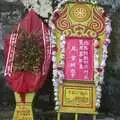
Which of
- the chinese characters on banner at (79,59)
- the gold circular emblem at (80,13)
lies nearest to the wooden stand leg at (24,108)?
the chinese characters on banner at (79,59)

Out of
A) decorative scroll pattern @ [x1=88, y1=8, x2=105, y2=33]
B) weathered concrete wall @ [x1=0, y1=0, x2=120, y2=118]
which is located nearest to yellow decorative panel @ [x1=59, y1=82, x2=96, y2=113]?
weathered concrete wall @ [x1=0, y1=0, x2=120, y2=118]

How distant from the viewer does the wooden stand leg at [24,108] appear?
5414 millimetres

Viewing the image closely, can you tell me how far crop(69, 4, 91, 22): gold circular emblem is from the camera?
18.7 ft

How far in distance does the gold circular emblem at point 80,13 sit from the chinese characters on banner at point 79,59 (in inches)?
10.2

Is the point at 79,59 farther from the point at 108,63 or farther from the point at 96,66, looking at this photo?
the point at 108,63

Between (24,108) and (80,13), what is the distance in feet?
4.54

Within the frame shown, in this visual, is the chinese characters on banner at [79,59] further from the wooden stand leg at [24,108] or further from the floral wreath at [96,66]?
the wooden stand leg at [24,108]

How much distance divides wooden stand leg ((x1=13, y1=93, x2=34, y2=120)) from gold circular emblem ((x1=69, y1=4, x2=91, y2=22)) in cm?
111

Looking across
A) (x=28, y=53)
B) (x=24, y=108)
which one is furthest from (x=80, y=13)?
(x=24, y=108)

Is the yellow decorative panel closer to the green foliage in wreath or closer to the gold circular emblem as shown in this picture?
the green foliage in wreath

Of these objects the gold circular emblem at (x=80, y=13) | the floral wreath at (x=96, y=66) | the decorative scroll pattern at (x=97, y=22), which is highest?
the gold circular emblem at (x=80, y=13)

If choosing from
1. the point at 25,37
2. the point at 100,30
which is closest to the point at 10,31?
the point at 25,37

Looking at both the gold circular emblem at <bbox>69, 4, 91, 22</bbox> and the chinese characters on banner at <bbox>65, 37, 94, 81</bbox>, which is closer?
the chinese characters on banner at <bbox>65, 37, 94, 81</bbox>

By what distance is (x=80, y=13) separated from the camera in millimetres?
5719
